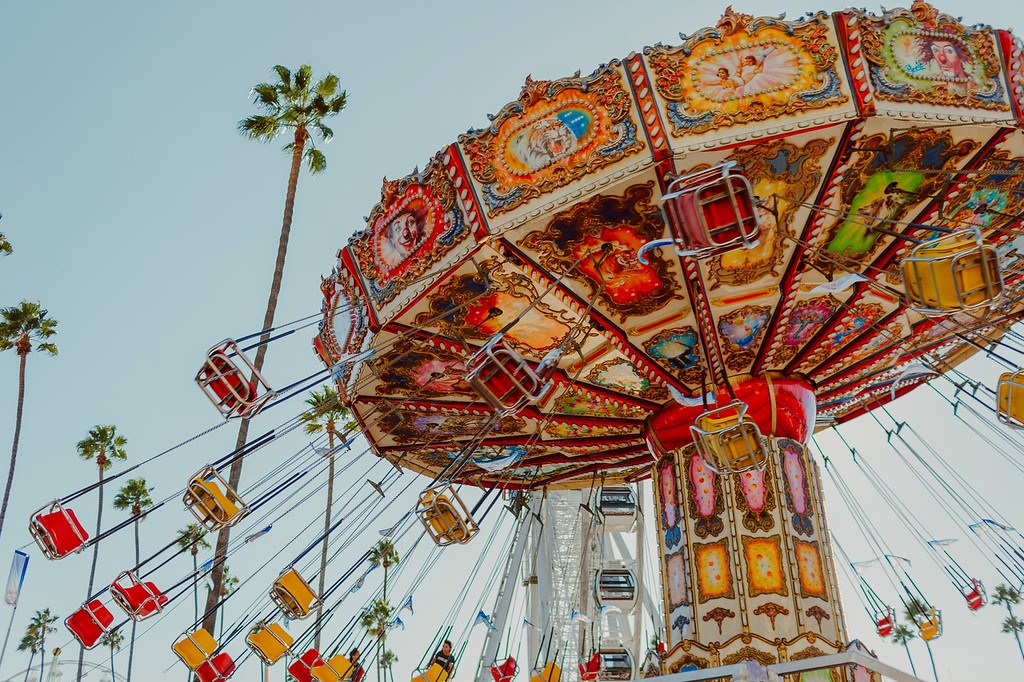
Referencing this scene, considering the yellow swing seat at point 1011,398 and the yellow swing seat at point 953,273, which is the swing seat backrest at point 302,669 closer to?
the yellow swing seat at point 1011,398

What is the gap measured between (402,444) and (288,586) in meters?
4.09

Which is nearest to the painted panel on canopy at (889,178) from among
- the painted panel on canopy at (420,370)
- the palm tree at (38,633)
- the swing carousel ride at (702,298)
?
the swing carousel ride at (702,298)

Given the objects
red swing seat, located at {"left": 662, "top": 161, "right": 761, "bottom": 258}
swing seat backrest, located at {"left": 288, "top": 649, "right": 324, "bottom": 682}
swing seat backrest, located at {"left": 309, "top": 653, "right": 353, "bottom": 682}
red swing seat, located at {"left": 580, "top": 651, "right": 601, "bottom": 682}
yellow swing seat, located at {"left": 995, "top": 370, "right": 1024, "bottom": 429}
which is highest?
red swing seat, located at {"left": 580, "top": 651, "right": 601, "bottom": 682}

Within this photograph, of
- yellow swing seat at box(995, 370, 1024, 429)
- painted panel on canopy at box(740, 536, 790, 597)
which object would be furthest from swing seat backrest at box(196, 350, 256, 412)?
yellow swing seat at box(995, 370, 1024, 429)

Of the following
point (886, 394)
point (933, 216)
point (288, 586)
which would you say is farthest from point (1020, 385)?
point (288, 586)

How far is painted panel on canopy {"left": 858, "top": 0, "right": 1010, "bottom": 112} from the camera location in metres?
9.16

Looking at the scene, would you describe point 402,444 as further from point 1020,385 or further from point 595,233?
point 1020,385

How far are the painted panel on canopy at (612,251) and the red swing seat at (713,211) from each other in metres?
1.31

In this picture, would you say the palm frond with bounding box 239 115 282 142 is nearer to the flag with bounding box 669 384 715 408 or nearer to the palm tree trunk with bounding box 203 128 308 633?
the palm tree trunk with bounding box 203 128 308 633

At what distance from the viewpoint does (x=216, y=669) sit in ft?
39.5

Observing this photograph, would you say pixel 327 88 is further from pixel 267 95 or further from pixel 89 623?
pixel 89 623

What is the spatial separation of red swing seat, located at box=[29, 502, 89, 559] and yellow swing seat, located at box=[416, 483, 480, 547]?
13.3 ft

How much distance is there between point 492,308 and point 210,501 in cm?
411

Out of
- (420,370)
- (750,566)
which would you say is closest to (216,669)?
(420,370)
